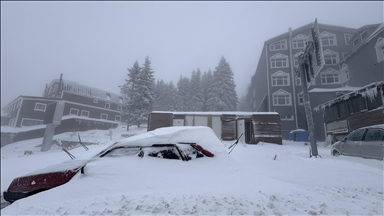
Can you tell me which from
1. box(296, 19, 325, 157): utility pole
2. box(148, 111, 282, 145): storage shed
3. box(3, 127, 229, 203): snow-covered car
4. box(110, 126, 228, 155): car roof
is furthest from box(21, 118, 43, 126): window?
box(296, 19, 325, 157): utility pole

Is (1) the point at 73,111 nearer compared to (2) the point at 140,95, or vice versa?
(2) the point at 140,95

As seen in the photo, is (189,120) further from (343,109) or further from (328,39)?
(328,39)

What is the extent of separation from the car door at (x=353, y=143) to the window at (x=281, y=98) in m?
21.2

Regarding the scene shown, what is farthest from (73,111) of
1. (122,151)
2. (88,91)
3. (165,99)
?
(122,151)

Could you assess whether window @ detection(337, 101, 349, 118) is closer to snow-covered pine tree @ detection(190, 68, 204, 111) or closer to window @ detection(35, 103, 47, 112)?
snow-covered pine tree @ detection(190, 68, 204, 111)

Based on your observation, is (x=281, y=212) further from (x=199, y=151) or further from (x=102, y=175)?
(x=102, y=175)

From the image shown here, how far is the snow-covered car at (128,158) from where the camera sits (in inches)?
133

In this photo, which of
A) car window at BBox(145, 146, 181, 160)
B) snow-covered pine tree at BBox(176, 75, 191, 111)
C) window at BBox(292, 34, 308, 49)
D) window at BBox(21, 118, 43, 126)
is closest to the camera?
car window at BBox(145, 146, 181, 160)

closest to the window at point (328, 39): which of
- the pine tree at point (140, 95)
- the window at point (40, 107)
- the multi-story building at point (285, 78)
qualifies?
the multi-story building at point (285, 78)

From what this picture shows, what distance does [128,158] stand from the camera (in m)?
3.71

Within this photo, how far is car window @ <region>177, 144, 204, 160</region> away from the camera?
Answer: 386 centimetres

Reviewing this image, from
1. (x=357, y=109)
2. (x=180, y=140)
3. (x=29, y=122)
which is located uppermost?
→ (x=29, y=122)

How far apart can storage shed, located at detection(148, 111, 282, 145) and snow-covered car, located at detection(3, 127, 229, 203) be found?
12.6 metres

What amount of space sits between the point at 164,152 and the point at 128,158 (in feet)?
2.57
